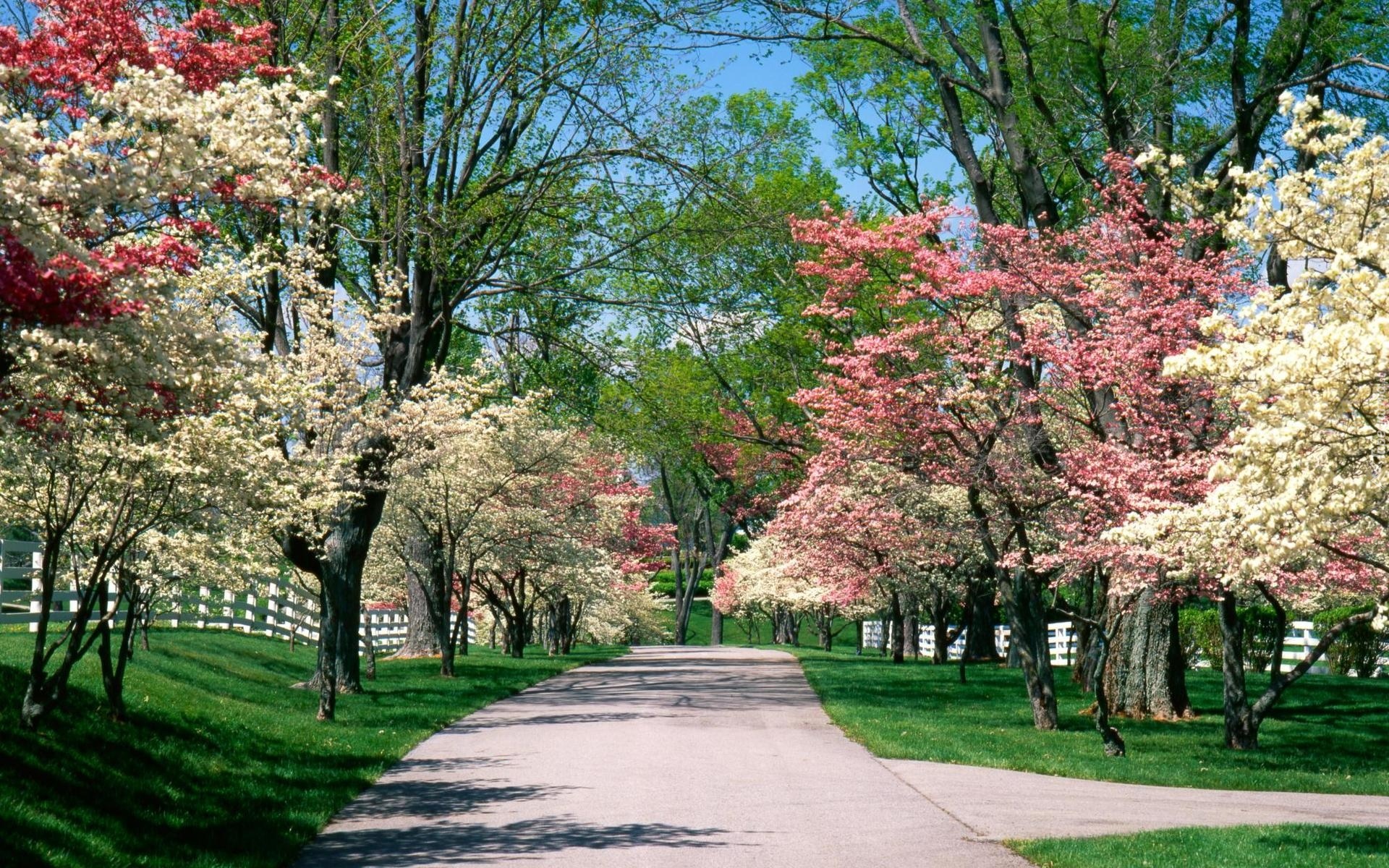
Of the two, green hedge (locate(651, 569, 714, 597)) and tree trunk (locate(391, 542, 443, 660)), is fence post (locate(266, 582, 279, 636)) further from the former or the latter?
green hedge (locate(651, 569, 714, 597))

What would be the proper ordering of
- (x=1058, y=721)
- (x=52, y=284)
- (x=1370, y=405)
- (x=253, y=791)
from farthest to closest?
(x=1058, y=721) < (x=253, y=791) < (x=1370, y=405) < (x=52, y=284)

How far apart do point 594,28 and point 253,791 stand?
14208mm

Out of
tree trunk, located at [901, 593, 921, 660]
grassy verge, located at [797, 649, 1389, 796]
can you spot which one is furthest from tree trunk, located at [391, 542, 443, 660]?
tree trunk, located at [901, 593, 921, 660]

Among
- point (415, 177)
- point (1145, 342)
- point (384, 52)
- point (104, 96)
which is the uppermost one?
point (384, 52)

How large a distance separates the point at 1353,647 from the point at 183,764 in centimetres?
3010

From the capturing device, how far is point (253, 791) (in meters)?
9.81

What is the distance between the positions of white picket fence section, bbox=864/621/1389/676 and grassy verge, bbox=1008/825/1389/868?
959 cm

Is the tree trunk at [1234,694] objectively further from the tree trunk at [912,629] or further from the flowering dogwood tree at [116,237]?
the tree trunk at [912,629]

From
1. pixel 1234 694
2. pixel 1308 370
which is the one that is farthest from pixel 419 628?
pixel 1308 370

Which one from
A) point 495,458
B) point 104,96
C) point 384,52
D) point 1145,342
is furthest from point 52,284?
point 495,458

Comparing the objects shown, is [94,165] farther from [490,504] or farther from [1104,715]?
[490,504]

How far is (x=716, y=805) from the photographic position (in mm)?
10070

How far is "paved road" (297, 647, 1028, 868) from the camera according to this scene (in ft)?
26.3

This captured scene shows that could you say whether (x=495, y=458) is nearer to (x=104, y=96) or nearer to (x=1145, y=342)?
(x=1145, y=342)
